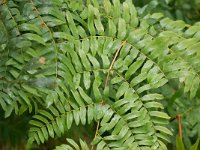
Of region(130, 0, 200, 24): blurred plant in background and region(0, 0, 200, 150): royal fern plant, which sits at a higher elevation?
region(130, 0, 200, 24): blurred plant in background

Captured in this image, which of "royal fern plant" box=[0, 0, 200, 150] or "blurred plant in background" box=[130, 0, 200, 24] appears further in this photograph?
"blurred plant in background" box=[130, 0, 200, 24]

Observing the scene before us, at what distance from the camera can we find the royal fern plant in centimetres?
107

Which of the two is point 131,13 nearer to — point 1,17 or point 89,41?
point 89,41

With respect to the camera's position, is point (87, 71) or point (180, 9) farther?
point (180, 9)

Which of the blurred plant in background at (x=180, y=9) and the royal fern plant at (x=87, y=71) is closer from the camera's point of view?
the royal fern plant at (x=87, y=71)

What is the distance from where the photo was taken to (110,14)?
4.06 feet

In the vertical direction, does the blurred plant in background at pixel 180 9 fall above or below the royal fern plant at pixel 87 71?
above

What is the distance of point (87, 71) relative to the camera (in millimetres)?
1125

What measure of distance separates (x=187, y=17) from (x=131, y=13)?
0.76 metres

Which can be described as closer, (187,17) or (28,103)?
(28,103)

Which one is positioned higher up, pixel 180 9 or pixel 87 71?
pixel 180 9

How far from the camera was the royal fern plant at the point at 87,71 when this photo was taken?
1.07 meters

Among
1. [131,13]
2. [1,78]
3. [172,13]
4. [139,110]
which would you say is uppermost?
[172,13]

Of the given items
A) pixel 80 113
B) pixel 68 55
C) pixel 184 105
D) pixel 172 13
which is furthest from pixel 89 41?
pixel 172 13
